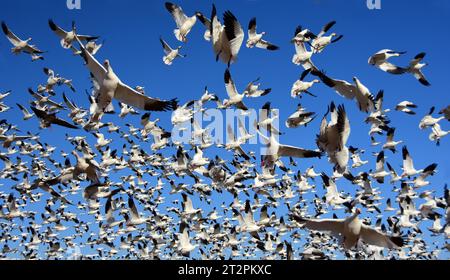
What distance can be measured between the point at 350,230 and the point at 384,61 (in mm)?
6005

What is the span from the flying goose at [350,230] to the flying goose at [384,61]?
535cm

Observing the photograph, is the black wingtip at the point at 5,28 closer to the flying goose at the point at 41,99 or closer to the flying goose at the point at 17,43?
the flying goose at the point at 17,43

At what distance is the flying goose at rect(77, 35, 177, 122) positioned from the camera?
14211 mm

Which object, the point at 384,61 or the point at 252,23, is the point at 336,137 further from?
the point at 252,23

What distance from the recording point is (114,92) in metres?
14.9

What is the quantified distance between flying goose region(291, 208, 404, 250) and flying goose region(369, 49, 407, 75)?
5355mm

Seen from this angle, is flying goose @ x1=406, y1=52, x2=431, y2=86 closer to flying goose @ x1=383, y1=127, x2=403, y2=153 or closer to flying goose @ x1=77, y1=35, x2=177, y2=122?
flying goose @ x1=383, y1=127, x2=403, y2=153

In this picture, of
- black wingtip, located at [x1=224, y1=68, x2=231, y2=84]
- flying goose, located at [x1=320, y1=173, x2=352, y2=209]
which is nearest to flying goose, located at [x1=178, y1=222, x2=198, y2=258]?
flying goose, located at [x1=320, y1=173, x2=352, y2=209]

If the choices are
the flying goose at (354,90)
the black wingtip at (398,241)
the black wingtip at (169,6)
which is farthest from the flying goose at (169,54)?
the black wingtip at (398,241)

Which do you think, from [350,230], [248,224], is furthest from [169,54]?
[350,230]

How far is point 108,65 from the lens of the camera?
49.0 feet

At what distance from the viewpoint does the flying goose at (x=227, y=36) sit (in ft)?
48.6

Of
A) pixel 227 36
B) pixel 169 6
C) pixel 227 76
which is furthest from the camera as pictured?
pixel 227 76
